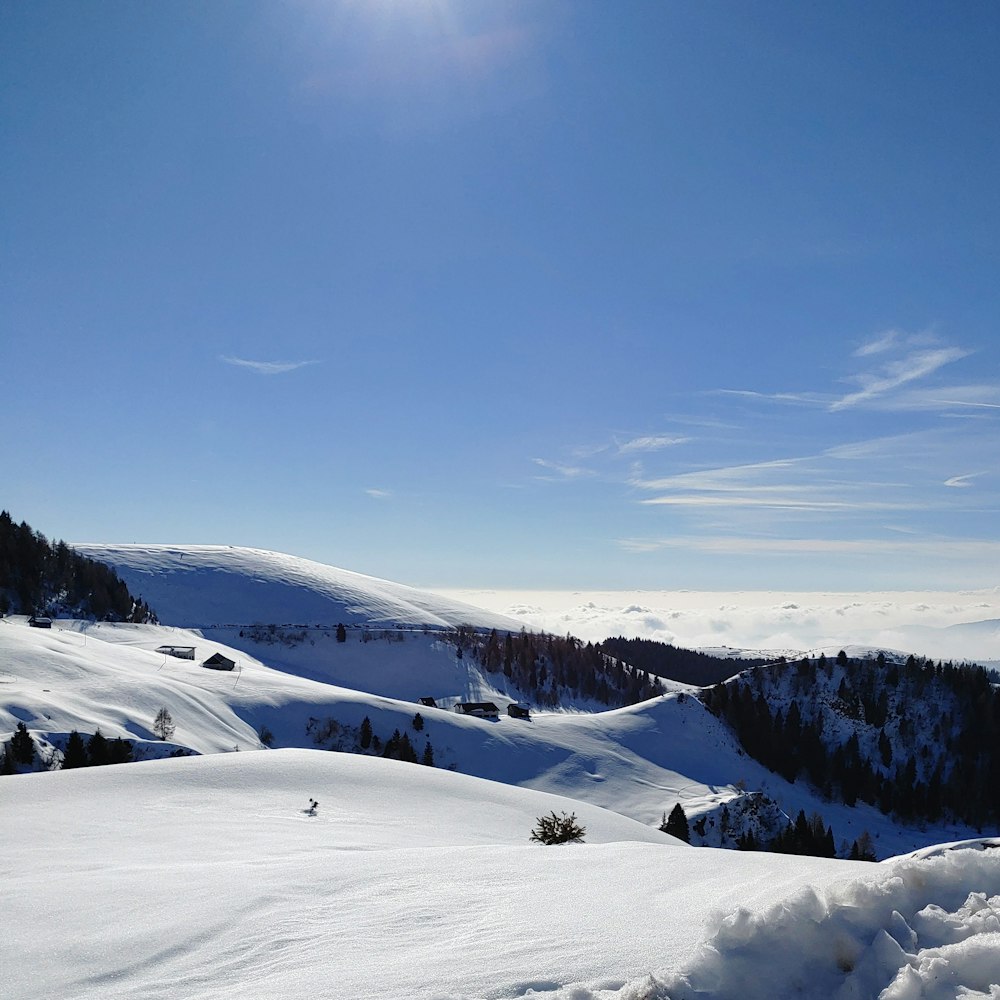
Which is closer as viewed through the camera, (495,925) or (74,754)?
(495,925)

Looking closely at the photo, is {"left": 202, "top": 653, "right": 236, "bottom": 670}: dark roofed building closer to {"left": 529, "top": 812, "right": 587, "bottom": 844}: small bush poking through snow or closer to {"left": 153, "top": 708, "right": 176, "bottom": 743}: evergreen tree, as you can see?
{"left": 153, "top": 708, "right": 176, "bottom": 743}: evergreen tree

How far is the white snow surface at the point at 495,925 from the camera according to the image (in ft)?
17.2

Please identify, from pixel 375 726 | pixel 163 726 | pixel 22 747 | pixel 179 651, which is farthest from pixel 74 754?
pixel 179 651

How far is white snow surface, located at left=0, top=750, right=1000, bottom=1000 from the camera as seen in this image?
5.23m

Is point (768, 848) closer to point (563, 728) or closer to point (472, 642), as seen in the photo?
point (563, 728)

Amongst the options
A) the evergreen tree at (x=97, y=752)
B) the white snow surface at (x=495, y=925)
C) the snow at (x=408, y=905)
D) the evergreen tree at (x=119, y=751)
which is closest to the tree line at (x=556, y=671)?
the evergreen tree at (x=119, y=751)

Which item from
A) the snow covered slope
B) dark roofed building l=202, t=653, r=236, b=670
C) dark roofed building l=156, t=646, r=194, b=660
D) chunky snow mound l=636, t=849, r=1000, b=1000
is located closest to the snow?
chunky snow mound l=636, t=849, r=1000, b=1000

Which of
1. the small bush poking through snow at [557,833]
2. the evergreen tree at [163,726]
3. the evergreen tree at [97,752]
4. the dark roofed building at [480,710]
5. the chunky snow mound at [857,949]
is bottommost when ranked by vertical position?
the dark roofed building at [480,710]

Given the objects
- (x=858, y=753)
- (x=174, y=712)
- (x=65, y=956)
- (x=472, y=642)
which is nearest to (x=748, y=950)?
(x=65, y=956)

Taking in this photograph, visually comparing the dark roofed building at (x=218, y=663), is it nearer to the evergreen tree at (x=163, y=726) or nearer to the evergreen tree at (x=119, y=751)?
the evergreen tree at (x=163, y=726)

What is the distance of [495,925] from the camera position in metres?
6.95

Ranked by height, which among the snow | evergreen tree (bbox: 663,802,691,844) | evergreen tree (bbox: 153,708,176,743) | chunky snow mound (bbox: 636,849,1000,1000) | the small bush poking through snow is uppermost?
chunky snow mound (bbox: 636,849,1000,1000)

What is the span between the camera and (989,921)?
18.6 ft

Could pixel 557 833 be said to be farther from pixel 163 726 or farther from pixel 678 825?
pixel 678 825
